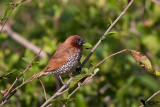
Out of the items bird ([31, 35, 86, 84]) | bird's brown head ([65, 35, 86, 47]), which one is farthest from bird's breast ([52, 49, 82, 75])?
bird's brown head ([65, 35, 86, 47])

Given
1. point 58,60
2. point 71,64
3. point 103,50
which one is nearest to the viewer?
point 71,64

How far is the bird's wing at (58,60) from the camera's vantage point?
5410 mm

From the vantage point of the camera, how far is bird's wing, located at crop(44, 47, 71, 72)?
5.41 meters

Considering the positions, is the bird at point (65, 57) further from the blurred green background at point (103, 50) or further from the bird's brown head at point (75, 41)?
the blurred green background at point (103, 50)

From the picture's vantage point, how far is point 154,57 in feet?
21.7

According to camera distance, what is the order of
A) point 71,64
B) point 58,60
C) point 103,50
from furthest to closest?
point 103,50, point 58,60, point 71,64

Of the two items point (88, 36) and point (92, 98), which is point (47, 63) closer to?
point (92, 98)

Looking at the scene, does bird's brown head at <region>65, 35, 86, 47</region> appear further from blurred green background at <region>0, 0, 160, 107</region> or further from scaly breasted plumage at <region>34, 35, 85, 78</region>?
blurred green background at <region>0, 0, 160, 107</region>

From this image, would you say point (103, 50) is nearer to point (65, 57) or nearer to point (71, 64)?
point (65, 57)

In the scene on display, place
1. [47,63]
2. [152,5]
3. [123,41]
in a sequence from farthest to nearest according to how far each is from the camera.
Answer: [123,41] < [152,5] < [47,63]

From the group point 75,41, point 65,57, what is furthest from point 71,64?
point 75,41

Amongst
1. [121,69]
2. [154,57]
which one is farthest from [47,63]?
[154,57]

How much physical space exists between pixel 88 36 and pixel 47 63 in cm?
156

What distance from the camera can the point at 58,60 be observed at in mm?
5453
